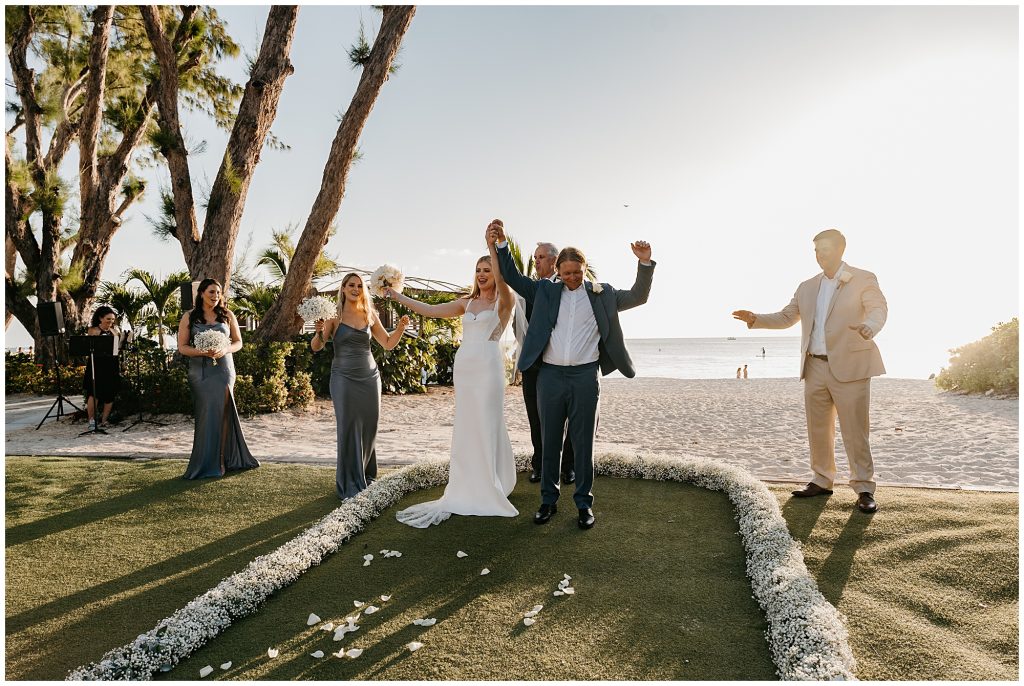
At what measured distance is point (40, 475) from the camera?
653 centimetres

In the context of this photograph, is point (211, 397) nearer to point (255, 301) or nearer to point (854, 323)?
point (854, 323)

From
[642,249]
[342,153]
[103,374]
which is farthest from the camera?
[342,153]

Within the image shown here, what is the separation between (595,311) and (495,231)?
1.00 meters

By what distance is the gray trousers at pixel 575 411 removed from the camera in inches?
184

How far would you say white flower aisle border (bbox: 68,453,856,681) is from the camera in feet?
9.37

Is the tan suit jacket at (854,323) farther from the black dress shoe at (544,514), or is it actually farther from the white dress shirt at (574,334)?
the black dress shoe at (544,514)

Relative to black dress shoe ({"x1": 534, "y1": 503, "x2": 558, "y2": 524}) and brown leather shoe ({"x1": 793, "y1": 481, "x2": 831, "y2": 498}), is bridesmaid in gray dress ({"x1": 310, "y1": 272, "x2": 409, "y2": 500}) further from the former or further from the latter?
brown leather shoe ({"x1": 793, "y1": 481, "x2": 831, "y2": 498})

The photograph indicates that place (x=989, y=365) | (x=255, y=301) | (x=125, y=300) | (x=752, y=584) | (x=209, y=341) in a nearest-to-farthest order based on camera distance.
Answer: (x=752, y=584) → (x=209, y=341) → (x=989, y=365) → (x=255, y=301) → (x=125, y=300)

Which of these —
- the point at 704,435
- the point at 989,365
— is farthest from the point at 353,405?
the point at 989,365

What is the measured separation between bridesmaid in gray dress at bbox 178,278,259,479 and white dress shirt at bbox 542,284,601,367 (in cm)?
386

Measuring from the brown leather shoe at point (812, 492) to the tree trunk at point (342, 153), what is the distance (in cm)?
995

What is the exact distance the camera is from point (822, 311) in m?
5.25

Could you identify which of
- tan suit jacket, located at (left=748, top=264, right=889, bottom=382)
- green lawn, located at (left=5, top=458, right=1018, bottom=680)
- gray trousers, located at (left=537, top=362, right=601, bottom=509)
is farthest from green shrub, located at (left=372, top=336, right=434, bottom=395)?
tan suit jacket, located at (left=748, top=264, right=889, bottom=382)

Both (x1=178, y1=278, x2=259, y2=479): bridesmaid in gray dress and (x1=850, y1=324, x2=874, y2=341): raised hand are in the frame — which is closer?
(x1=850, y1=324, x2=874, y2=341): raised hand
